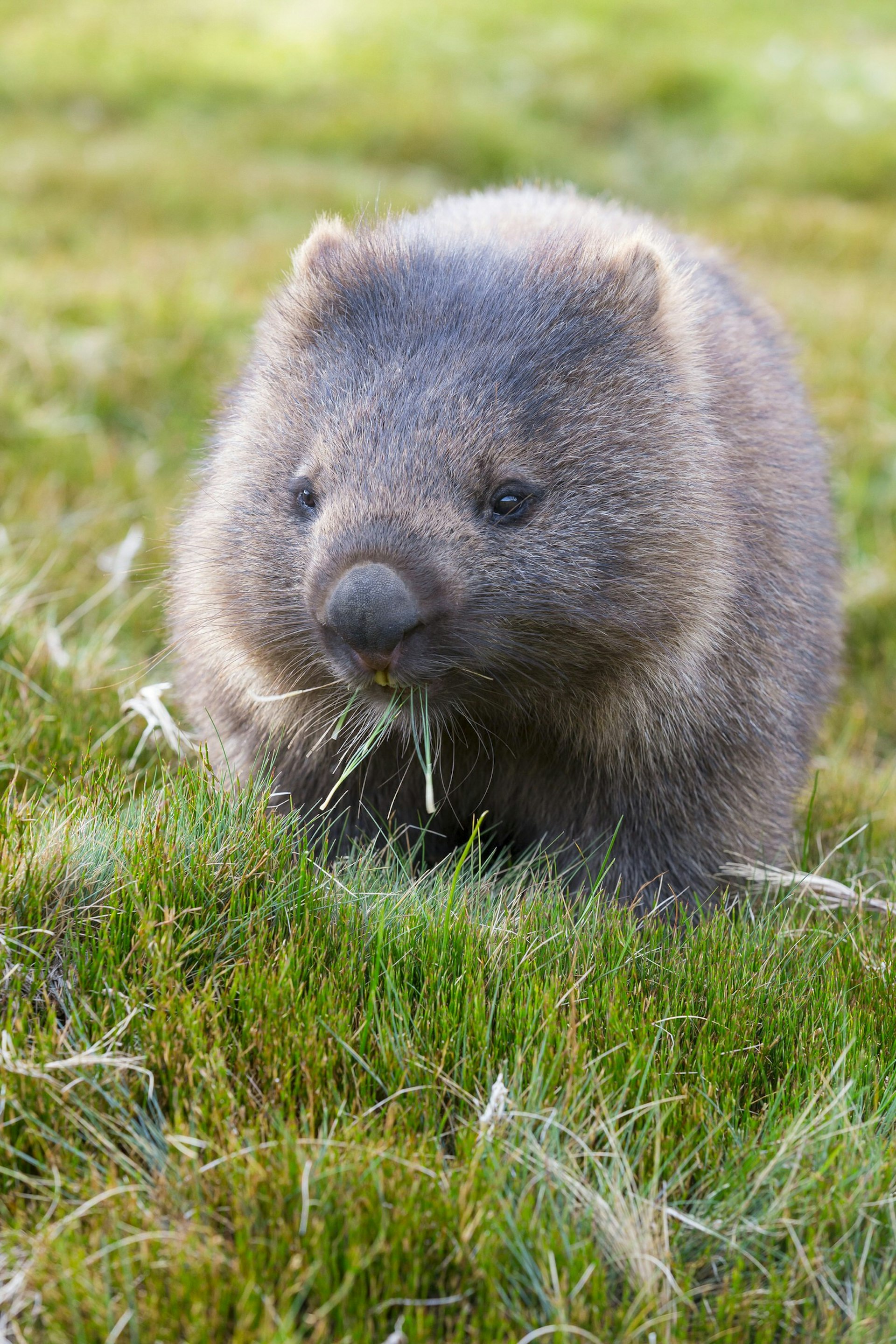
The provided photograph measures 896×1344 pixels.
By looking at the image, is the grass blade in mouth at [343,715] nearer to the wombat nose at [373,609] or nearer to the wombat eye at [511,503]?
the wombat nose at [373,609]

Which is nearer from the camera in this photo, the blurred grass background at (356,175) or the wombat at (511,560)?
the wombat at (511,560)

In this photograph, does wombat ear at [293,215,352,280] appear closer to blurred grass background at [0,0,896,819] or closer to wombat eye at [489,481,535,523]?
blurred grass background at [0,0,896,819]

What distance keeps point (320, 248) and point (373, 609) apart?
1377mm

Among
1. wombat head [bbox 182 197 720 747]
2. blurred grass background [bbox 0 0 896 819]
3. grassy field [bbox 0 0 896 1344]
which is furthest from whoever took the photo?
blurred grass background [bbox 0 0 896 819]

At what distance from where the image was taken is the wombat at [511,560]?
302cm

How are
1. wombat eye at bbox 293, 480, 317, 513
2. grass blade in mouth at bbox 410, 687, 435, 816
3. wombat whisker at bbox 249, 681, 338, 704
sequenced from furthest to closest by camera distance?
wombat whisker at bbox 249, 681, 338, 704 < wombat eye at bbox 293, 480, 317, 513 < grass blade in mouth at bbox 410, 687, 435, 816

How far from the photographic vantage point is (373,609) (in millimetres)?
2777

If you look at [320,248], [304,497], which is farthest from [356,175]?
[304,497]

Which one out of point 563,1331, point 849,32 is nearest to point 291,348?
point 563,1331

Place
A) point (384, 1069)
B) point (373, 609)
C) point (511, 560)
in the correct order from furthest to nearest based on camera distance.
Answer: point (511, 560) < point (373, 609) < point (384, 1069)

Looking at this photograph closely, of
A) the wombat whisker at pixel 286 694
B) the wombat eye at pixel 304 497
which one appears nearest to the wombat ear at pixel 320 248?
the wombat eye at pixel 304 497

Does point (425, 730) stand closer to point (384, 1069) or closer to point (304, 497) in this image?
point (304, 497)

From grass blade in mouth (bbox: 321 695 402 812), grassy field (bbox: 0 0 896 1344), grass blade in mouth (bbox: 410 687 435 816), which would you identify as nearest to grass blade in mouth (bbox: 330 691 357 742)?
grass blade in mouth (bbox: 321 695 402 812)

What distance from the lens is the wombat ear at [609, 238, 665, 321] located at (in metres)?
3.40
